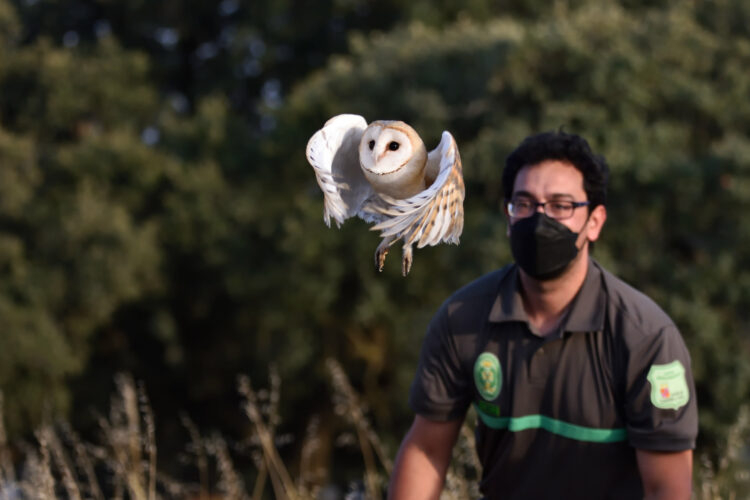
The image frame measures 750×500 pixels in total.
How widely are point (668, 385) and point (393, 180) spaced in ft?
3.04

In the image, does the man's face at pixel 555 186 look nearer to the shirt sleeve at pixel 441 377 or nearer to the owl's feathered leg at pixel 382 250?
the shirt sleeve at pixel 441 377

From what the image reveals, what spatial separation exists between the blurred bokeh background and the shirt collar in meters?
4.65

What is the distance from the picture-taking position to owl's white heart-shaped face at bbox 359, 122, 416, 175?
4.78 ft

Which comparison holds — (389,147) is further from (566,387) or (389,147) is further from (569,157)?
(566,387)

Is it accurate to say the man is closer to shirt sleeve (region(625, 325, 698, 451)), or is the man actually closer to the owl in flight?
shirt sleeve (region(625, 325, 698, 451))

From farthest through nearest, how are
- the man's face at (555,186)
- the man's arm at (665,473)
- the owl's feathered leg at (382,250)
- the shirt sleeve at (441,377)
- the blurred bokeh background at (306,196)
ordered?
1. the blurred bokeh background at (306,196)
2. the shirt sleeve at (441,377)
3. the man's face at (555,186)
4. the man's arm at (665,473)
5. the owl's feathered leg at (382,250)

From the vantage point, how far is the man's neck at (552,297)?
2209 millimetres

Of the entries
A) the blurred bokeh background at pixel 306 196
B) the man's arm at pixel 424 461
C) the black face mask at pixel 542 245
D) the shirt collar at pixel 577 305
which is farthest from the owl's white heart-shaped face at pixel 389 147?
the blurred bokeh background at pixel 306 196

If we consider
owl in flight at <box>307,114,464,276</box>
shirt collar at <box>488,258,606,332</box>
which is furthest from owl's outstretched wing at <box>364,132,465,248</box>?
shirt collar at <box>488,258,606,332</box>

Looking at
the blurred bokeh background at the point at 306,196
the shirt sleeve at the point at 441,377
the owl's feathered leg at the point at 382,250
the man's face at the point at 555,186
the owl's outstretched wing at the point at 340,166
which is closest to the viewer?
the owl's feathered leg at the point at 382,250

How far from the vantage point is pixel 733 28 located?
8.60 m

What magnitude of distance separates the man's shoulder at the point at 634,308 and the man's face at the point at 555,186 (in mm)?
141

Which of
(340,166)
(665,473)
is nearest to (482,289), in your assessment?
(665,473)

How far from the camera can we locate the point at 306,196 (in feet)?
29.9
